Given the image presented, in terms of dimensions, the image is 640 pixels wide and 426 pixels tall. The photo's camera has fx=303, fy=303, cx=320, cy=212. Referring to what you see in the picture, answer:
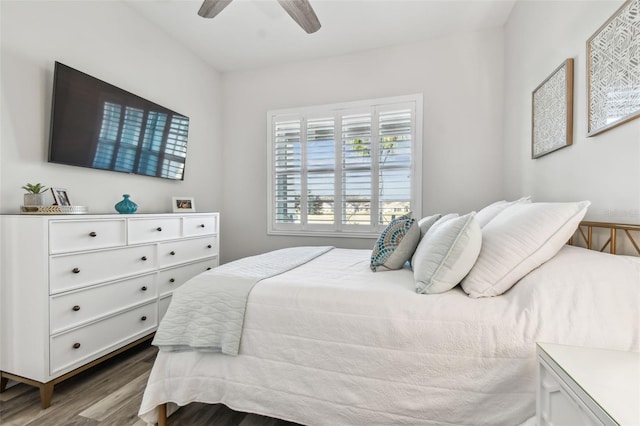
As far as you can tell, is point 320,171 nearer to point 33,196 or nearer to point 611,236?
point 33,196

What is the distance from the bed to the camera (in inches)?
40.4

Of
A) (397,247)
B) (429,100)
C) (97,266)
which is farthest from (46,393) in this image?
(429,100)

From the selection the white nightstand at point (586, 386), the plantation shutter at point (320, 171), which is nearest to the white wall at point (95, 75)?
the plantation shutter at point (320, 171)

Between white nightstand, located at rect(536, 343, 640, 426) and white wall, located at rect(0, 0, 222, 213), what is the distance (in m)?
2.78

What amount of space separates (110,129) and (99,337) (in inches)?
60.0

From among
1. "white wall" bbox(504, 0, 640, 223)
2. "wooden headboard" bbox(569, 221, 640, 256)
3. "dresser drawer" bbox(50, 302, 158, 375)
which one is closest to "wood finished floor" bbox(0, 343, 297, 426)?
"dresser drawer" bbox(50, 302, 158, 375)

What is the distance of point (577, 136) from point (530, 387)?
132 centimetres

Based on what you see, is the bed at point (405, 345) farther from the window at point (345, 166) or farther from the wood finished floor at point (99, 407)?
the window at point (345, 166)

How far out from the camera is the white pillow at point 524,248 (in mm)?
1178

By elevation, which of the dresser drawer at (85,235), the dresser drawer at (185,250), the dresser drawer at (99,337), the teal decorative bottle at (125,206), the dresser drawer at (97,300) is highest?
the teal decorative bottle at (125,206)

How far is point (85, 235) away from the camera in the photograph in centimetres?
187

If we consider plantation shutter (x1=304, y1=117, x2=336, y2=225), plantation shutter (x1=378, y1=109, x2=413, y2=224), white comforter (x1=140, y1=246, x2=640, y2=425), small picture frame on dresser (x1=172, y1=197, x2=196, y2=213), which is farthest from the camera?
plantation shutter (x1=304, y1=117, x2=336, y2=225)

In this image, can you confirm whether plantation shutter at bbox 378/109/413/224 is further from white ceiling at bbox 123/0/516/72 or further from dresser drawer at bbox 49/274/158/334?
dresser drawer at bbox 49/274/158/334

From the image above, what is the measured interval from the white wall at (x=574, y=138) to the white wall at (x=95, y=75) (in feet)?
10.5
